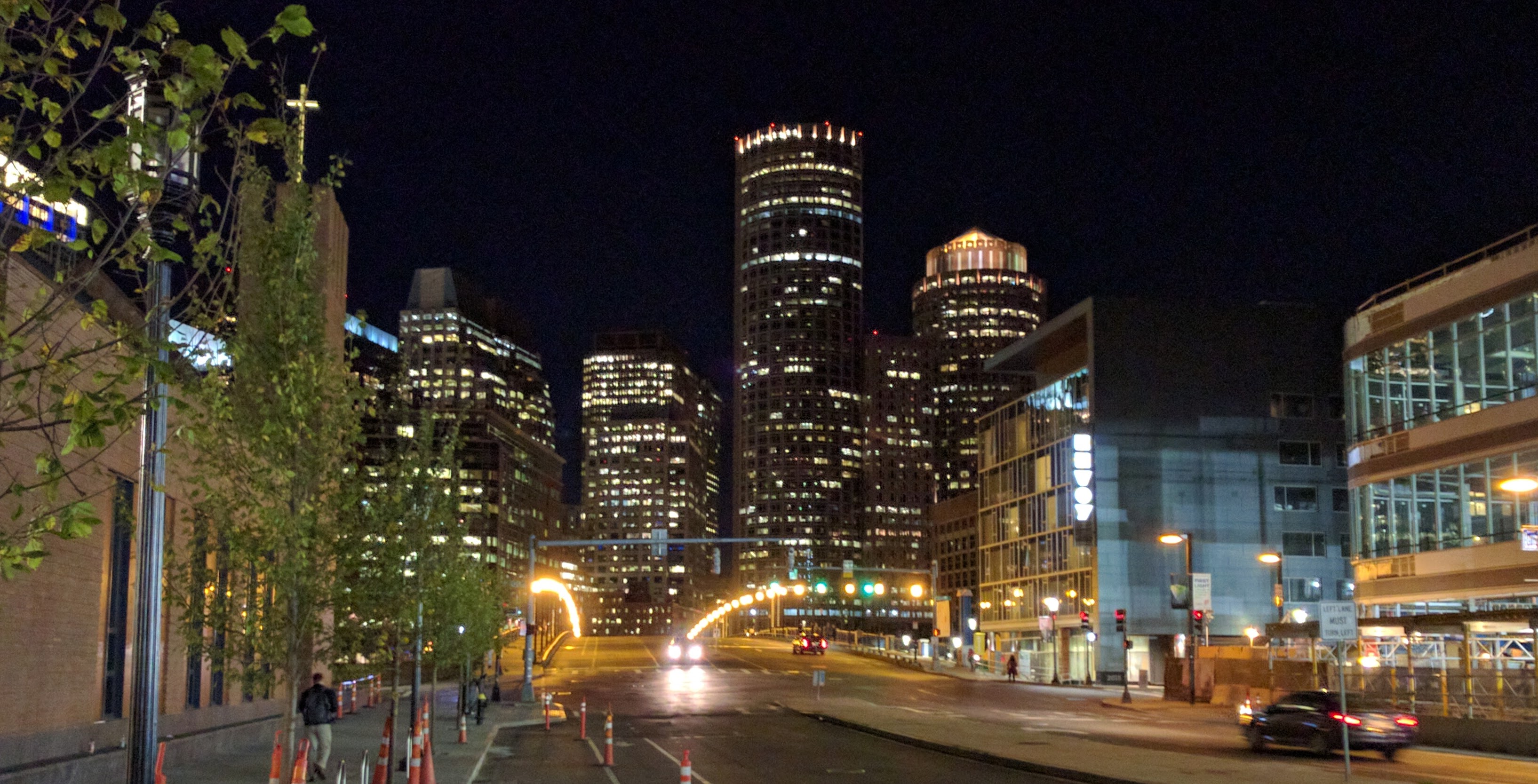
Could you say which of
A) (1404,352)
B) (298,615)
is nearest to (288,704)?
(298,615)

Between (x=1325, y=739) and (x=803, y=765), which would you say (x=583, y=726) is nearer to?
(x=803, y=765)

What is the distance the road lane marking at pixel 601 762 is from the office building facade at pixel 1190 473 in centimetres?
5292

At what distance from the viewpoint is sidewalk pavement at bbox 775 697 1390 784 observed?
24.4 meters

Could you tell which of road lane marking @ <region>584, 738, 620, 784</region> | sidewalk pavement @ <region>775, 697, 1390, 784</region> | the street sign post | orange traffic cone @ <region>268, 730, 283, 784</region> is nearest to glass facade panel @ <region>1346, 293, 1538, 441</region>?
sidewalk pavement @ <region>775, 697, 1390, 784</region>

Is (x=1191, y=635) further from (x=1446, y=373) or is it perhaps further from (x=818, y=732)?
(x=818, y=732)

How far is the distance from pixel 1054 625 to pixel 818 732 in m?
48.8

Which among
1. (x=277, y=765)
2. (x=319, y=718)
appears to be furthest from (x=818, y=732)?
(x=277, y=765)

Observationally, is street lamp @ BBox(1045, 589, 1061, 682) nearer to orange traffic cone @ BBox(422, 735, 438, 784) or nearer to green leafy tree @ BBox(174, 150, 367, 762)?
orange traffic cone @ BBox(422, 735, 438, 784)

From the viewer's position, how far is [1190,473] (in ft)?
282

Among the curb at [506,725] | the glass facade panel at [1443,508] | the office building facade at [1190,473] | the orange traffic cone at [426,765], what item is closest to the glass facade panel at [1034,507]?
the office building facade at [1190,473]

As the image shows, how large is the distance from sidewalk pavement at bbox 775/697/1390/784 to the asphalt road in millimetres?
522

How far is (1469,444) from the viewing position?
142 feet

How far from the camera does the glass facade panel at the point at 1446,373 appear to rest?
1634 inches

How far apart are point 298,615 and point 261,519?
1.22m
